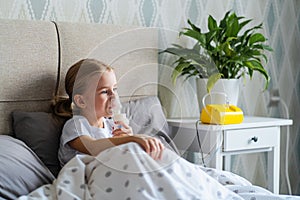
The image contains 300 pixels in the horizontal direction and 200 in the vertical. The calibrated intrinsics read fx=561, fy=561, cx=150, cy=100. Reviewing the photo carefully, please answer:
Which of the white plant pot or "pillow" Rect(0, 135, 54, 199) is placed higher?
the white plant pot

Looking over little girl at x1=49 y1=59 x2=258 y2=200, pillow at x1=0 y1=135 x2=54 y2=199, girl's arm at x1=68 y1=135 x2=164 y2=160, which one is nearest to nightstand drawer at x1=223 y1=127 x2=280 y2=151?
little girl at x1=49 y1=59 x2=258 y2=200

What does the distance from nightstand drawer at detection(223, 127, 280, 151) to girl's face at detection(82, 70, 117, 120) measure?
0.64 metres

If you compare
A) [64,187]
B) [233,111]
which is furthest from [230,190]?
[233,111]

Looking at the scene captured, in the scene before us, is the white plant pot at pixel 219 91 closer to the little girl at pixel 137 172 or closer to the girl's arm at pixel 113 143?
the little girl at pixel 137 172

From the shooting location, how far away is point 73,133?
6.70ft

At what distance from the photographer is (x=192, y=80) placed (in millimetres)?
2896

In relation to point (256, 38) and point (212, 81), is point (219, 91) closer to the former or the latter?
point (212, 81)

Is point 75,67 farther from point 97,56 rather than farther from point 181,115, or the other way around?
point 181,115

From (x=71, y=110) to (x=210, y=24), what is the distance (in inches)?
34.5

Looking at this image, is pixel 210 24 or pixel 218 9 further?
pixel 218 9

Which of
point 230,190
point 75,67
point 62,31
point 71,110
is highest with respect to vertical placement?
point 62,31

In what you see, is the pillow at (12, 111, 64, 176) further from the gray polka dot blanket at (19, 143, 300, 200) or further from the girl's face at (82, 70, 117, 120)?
the gray polka dot blanket at (19, 143, 300, 200)

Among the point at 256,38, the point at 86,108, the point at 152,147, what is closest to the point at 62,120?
the point at 86,108

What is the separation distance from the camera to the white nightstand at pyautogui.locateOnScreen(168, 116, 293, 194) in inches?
98.6
